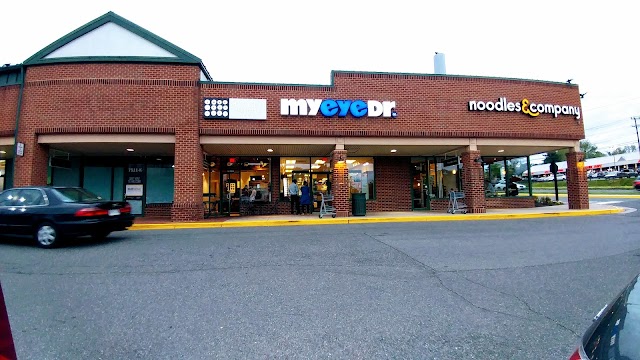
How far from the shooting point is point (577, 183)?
15.9m

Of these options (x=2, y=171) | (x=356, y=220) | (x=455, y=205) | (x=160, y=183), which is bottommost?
(x=356, y=220)

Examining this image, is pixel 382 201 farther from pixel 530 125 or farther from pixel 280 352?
pixel 280 352

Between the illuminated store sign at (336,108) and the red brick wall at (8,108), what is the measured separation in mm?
11080

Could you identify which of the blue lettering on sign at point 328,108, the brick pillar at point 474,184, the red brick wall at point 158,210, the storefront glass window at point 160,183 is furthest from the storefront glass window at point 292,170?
the brick pillar at point 474,184

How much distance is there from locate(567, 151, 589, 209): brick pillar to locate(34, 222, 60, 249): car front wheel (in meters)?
20.9

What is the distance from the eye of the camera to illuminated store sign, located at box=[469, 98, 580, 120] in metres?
14.7

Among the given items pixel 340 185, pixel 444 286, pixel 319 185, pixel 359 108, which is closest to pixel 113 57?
pixel 359 108

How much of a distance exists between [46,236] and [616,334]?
978cm

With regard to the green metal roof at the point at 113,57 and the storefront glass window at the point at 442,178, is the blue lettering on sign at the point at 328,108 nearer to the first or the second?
the green metal roof at the point at 113,57

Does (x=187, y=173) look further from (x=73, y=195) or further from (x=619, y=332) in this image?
(x=619, y=332)

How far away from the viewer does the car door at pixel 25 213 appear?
7.40 meters

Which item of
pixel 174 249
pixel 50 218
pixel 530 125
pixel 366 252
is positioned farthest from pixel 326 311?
pixel 530 125

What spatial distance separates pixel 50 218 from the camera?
7312 millimetres

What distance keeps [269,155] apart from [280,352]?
→ 14.2 m
